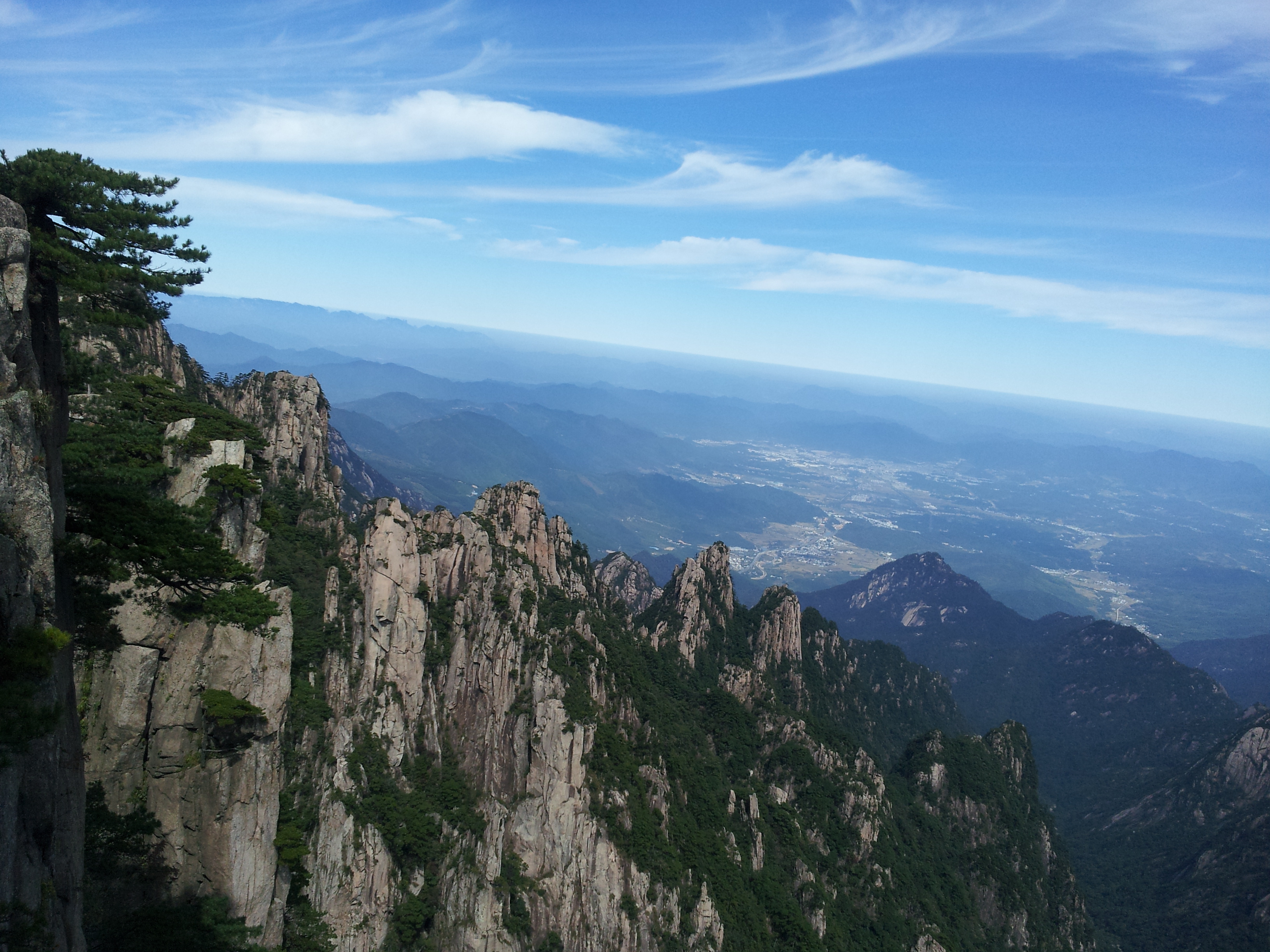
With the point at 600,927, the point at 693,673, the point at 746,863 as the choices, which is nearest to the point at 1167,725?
the point at 693,673

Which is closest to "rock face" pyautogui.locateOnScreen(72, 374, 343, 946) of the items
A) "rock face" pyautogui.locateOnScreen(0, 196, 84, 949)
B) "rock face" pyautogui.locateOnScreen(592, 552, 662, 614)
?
"rock face" pyautogui.locateOnScreen(0, 196, 84, 949)

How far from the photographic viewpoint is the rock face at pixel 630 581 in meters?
163

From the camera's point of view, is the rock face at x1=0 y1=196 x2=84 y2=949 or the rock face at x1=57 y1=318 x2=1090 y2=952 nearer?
the rock face at x1=0 y1=196 x2=84 y2=949

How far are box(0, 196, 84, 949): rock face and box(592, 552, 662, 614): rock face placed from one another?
14475cm

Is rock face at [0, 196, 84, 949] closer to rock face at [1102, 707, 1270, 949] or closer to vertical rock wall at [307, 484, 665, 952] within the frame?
vertical rock wall at [307, 484, 665, 952]

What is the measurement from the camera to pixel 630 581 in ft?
553

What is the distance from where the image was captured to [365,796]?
→ 158 ft

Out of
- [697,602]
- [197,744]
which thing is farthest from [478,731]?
[697,602]

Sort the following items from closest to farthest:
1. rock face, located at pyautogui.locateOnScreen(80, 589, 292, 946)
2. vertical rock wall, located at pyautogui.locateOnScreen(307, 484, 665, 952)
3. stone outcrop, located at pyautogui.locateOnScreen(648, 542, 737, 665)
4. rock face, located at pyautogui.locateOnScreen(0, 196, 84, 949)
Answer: rock face, located at pyautogui.locateOnScreen(0, 196, 84, 949) → rock face, located at pyautogui.locateOnScreen(80, 589, 292, 946) → vertical rock wall, located at pyautogui.locateOnScreen(307, 484, 665, 952) → stone outcrop, located at pyautogui.locateOnScreen(648, 542, 737, 665)

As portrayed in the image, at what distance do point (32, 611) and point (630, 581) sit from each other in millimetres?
157209

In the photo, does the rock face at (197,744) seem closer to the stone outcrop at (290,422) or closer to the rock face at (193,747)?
the rock face at (193,747)

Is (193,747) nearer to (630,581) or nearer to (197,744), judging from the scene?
(197,744)

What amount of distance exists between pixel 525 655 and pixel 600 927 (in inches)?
923

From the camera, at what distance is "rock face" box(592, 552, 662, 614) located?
16300 centimetres
